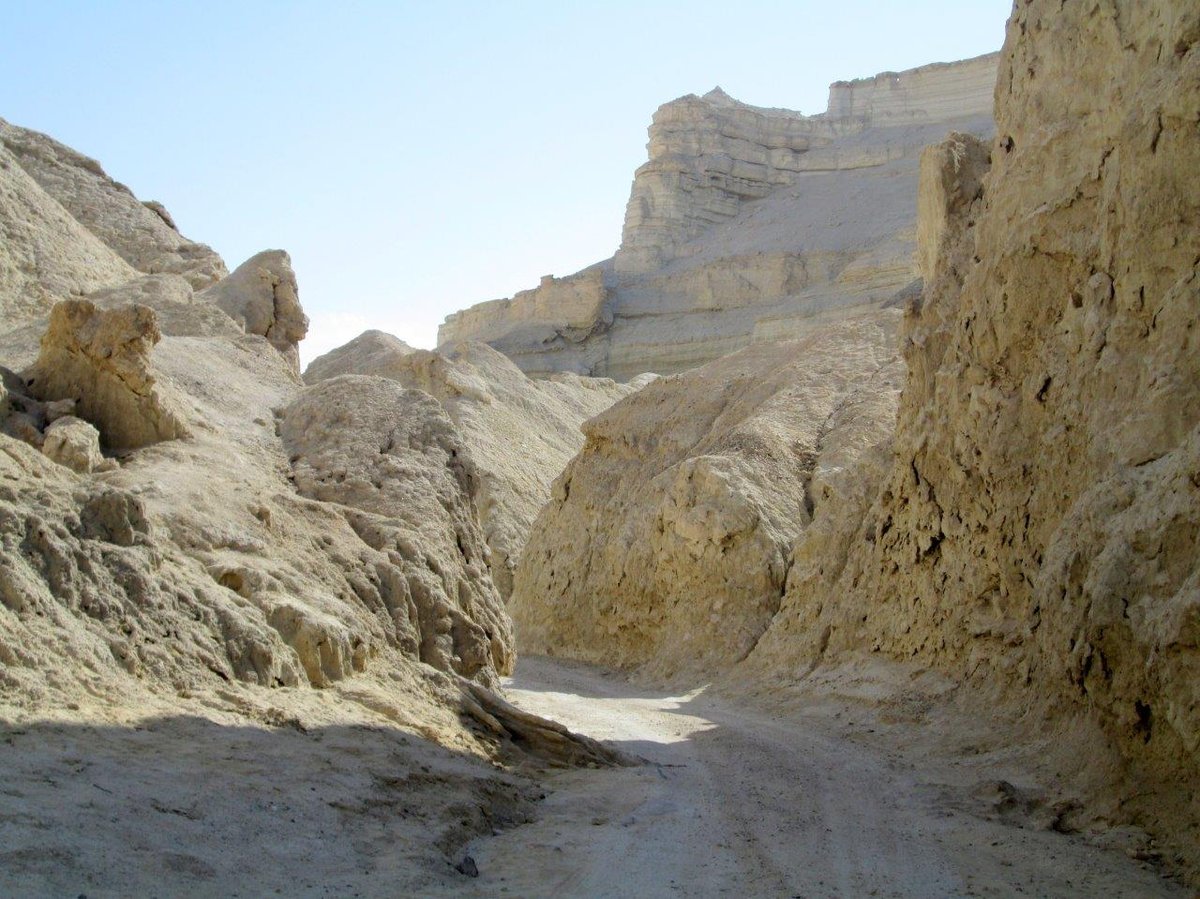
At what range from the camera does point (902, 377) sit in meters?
23.4

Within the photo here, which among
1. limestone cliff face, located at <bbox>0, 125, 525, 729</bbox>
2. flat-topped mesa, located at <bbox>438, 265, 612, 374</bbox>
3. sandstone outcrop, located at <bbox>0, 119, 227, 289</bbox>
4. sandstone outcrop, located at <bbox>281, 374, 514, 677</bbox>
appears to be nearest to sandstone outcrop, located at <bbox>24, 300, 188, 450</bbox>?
limestone cliff face, located at <bbox>0, 125, 525, 729</bbox>

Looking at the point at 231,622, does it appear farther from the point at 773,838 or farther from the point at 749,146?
the point at 749,146

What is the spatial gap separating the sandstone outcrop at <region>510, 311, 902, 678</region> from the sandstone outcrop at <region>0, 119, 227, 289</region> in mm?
7540

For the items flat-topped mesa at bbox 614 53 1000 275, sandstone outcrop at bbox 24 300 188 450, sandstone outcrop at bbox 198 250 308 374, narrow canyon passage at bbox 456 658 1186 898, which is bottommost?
narrow canyon passage at bbox 456 658 1186 898

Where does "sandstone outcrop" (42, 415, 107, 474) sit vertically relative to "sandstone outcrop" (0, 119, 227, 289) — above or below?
below

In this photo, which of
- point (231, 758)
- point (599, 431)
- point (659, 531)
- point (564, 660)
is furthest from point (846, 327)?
point (231, 758)

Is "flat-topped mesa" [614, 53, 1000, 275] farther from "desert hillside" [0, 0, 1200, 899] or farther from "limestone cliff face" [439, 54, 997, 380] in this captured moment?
"desert hillside" [0, 0, 1200, 899]

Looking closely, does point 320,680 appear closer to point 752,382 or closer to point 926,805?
point 926,805

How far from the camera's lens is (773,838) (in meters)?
8.50

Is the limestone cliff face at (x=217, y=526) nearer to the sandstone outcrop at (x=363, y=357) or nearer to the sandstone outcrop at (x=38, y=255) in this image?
the sandstone outcrop at (x=38, y=255)

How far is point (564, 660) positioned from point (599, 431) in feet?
15.7

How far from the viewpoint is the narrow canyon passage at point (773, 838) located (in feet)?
23.7

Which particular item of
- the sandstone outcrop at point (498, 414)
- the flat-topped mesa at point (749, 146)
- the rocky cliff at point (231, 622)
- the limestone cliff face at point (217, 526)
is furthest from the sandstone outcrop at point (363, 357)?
the flat-topped mesa at point (749, 146)

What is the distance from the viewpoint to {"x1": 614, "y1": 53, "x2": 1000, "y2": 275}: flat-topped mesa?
76.1 meters
